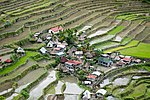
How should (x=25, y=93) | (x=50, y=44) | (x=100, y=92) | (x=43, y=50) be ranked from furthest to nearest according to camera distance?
1. (x=50, y=44)
2. (x=43, y=50)
3. (x=100, y=92)
4. (x=25, y=93)

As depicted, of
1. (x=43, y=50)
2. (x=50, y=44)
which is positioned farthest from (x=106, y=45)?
(x=43, y=50)

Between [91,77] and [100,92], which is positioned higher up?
[91,77]

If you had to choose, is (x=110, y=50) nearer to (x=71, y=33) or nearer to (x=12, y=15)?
(x=71, y=33)

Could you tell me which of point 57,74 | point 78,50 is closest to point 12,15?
point 78,50

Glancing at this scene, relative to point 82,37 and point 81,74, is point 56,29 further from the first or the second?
point 81,74

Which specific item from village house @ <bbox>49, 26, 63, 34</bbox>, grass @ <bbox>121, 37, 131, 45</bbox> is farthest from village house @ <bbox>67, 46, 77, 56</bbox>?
grass @ <bbox>121, 37, 131, 45</bbox>

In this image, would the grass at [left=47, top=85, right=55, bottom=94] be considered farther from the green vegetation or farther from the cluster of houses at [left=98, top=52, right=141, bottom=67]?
the green vegetation

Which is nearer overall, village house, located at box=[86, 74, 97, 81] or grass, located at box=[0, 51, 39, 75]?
grass, located at box=[0, 51, 39, 75]

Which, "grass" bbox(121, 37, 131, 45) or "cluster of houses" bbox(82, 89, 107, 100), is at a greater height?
"cluster of houses" bbox(82, 89, 107, 100)
